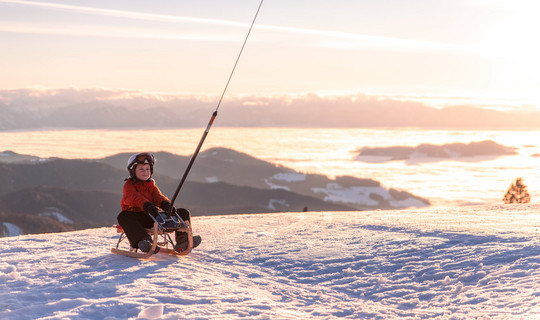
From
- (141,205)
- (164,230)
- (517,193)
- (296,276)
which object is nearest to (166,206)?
(141,205)

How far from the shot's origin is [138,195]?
10.5 metres

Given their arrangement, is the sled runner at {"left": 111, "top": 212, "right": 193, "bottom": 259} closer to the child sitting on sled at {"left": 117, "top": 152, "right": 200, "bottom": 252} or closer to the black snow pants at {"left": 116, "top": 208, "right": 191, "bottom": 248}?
the child sitting on sled at {"left": 117, "top": 152, "right": 200, "bottom": 252}

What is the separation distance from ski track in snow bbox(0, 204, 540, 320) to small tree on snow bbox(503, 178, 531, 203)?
167 ft

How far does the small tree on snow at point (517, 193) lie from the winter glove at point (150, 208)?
58.6 m

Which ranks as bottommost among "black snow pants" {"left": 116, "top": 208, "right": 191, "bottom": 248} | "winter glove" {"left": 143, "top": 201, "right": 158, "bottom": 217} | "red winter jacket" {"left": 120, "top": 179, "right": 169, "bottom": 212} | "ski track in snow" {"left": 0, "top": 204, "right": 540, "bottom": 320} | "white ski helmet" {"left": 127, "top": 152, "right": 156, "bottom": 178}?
"ski track in snow" {"left": 0, "top": 204, "right": 540, "bottom": 320}

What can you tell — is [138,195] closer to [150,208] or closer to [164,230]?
[150,208]

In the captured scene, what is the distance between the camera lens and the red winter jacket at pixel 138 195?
1055 cm

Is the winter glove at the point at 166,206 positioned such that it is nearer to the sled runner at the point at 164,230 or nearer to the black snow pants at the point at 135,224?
the sled runner at the point at 164,230

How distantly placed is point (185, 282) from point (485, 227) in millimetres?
8271

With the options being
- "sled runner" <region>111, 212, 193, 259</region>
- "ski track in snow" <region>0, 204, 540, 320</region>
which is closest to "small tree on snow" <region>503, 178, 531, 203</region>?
"ski track in snow" <region>0, 204, 540, 320</region>

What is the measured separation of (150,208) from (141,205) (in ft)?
1.53

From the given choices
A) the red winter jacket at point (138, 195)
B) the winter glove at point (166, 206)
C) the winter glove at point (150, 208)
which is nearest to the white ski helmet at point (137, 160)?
the red winter jacket at point (138, 195)

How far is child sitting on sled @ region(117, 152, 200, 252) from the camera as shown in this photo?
10.3m

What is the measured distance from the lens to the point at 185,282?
29.4ft
